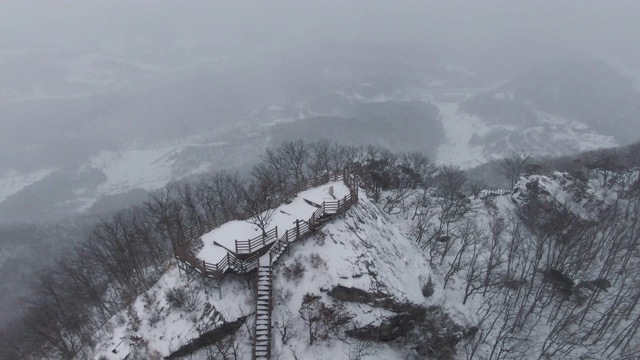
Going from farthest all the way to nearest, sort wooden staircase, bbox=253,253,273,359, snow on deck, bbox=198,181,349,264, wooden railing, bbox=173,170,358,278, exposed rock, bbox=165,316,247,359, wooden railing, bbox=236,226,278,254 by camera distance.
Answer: snow on deck, bbox=198,181,349,264, wooden railing, bbox=236,226,278,254, wooden railing, bbox=173,170,358,278, wooden staircase, bbox=253,253,273,359, exposed rock, bbox=165,316,247,359

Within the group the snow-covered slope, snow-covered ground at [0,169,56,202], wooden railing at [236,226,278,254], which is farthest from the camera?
snow-covered ground at [0,169,56,202]

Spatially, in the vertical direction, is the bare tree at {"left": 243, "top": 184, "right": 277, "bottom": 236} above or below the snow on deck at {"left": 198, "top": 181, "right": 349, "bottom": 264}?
above

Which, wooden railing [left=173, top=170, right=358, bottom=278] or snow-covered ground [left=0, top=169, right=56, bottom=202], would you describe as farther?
snow-covered ground [left=0, top=169, right=56, bottom=202]

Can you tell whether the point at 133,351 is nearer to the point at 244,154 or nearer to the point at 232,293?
the point at 232,293

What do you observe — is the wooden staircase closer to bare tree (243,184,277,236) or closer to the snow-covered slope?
the snow-covered slope

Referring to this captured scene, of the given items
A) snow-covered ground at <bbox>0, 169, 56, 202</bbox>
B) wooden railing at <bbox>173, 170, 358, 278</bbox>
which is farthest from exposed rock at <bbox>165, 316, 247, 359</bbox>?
snow-covered ground at <bbox>0, 169, 56, 202</bbox>

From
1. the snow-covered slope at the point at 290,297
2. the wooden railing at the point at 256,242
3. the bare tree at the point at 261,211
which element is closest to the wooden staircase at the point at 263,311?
the snow-covered slope at the point at 290,297

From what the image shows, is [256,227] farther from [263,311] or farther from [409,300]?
[409,300]

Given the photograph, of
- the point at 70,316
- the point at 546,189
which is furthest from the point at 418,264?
the point at 70,316
